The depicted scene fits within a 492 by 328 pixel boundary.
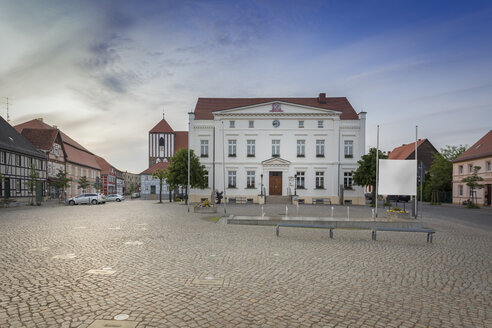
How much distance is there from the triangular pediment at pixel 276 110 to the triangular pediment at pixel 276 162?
555 cm

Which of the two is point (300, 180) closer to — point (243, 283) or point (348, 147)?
point (348, 147)

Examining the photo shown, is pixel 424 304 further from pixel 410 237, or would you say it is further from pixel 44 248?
pixel 44 248

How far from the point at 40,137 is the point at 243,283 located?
51.0m

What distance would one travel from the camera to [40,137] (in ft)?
153

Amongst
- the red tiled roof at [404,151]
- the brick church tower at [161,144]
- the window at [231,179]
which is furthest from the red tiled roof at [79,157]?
the red tiled roof at [404,151]

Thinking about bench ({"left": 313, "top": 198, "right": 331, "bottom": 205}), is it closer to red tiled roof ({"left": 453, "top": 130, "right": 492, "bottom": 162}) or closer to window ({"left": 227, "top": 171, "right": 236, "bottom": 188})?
window ({"left": 227, "top": 171, "right": 236, "bottom": 188})

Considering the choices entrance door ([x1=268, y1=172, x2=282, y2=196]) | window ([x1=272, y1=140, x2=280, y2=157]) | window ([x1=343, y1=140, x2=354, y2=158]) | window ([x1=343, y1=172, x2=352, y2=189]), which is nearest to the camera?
window ([x1=343, y1=172, x2=352, y2=189])

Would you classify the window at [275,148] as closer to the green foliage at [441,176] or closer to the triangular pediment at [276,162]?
the triangular pediment at [276,162]

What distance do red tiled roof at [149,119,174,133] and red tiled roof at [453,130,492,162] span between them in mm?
54892

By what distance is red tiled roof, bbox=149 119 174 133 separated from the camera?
70.9 m

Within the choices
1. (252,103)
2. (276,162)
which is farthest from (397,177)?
(252,103)

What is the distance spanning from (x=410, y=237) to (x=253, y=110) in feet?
97.0

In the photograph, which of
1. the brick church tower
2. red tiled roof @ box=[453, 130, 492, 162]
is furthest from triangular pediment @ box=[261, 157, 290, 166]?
the brick church tower

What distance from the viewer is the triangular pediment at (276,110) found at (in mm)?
39156
